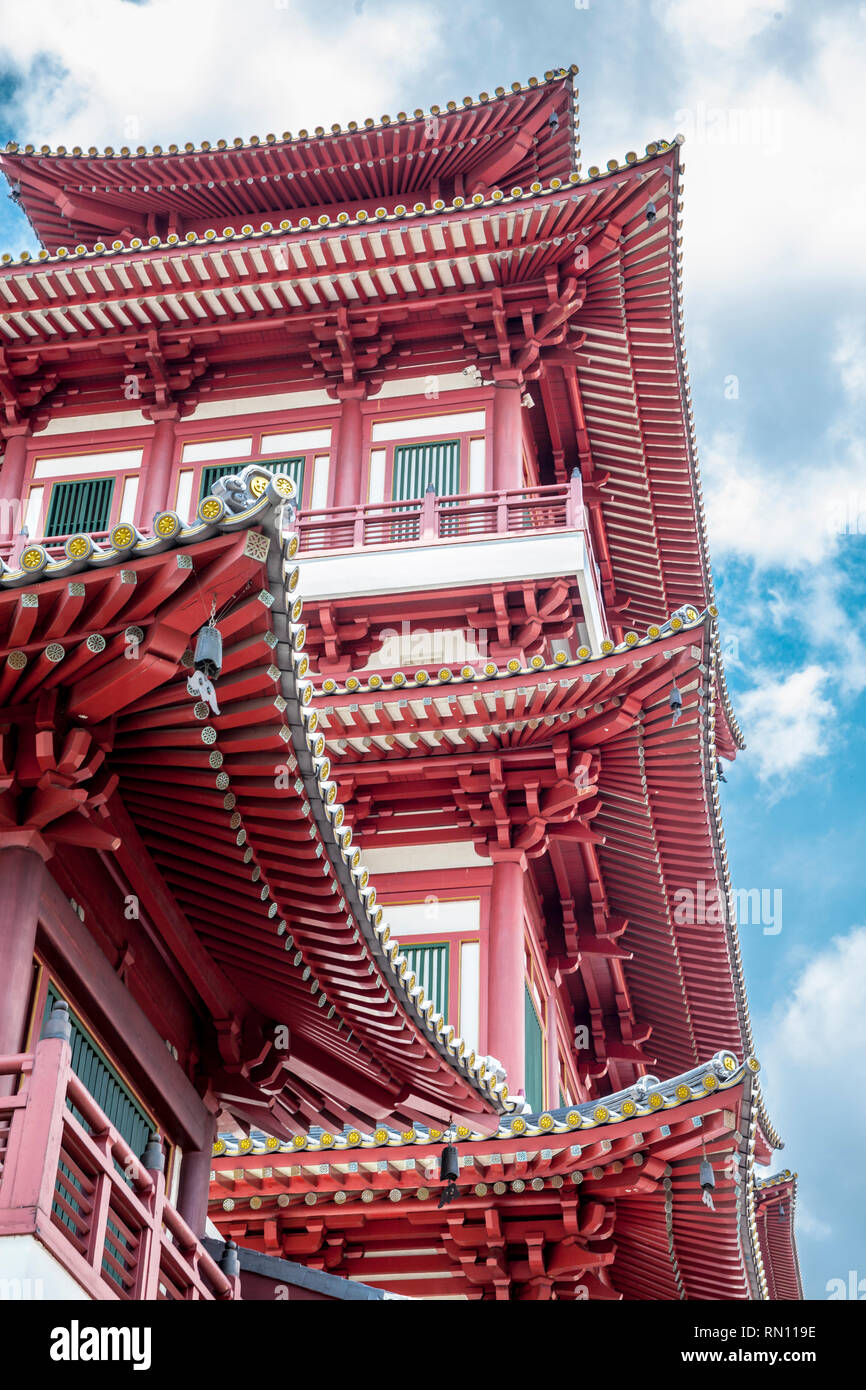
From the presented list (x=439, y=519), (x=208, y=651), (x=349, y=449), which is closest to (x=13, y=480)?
(x=349, y=449)

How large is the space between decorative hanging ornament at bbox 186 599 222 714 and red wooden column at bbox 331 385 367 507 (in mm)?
12503

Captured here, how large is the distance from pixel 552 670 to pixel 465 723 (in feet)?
3.43

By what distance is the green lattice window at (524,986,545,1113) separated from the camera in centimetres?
1689

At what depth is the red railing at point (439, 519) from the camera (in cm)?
1939

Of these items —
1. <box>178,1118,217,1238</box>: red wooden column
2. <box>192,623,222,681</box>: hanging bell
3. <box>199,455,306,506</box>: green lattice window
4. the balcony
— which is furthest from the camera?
<box>199,455,306,506</box>: green lattice window

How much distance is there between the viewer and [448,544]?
1920cm

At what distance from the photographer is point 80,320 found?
69.7ft

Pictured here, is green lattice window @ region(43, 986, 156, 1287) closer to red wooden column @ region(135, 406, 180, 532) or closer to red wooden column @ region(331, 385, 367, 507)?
red wooden column @ region(331, 385, 367, 507)

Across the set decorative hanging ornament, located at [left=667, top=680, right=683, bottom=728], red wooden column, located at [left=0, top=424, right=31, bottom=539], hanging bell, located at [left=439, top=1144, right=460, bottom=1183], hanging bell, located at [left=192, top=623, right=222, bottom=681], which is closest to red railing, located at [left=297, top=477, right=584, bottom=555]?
decorative hanging ornament, located at [left=667, top=680, right=683, bottom=728]

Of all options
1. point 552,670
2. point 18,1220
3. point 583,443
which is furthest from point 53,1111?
point 583,443

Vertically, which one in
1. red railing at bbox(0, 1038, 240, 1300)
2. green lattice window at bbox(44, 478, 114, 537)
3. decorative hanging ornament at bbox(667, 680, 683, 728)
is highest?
green lattice window at bbox(44, 478, 114, 537)

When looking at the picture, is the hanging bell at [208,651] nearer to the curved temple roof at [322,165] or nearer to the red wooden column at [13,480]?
the red wooden column at [13,480]

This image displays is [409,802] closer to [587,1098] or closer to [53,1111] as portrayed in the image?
[587,1098]

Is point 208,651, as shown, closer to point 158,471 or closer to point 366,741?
point 366,741
